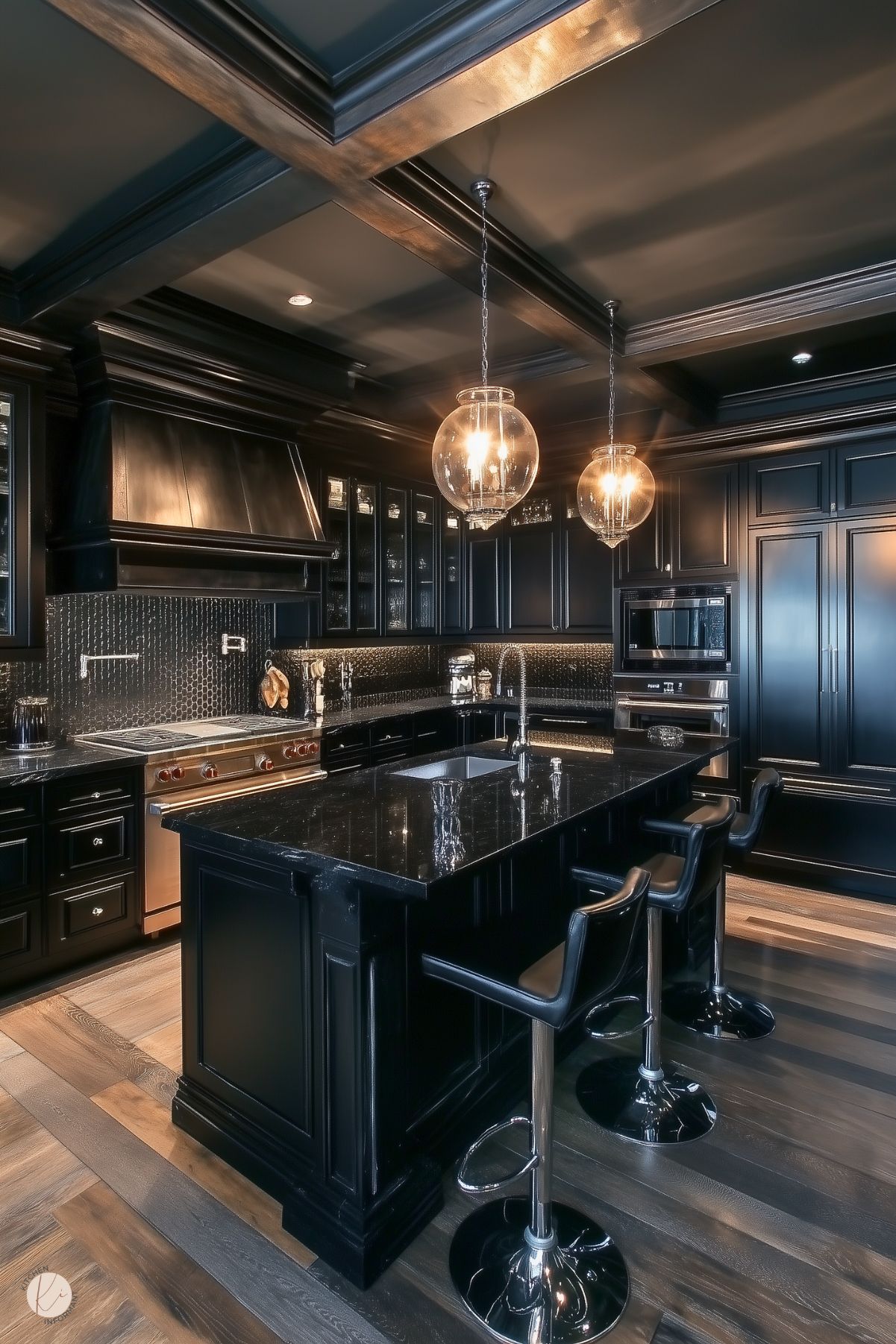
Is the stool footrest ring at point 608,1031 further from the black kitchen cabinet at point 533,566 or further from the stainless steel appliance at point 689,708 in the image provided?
the black kitchen cabinet at point 533,566

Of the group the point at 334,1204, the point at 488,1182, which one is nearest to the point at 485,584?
the point at 488,1182

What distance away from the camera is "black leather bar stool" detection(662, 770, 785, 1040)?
2838 millimetres

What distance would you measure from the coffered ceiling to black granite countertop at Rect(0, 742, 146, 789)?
189 centimetres

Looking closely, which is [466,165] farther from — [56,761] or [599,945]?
[56,761]

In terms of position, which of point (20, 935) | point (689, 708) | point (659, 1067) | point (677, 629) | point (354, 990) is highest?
point (677, 629)

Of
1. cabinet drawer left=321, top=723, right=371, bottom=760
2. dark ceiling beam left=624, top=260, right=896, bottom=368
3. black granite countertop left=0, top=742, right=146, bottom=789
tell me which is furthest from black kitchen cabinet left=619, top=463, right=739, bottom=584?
black granite countertop left=0, top=742, right=146, bottom=789

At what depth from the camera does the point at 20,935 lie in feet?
10.3

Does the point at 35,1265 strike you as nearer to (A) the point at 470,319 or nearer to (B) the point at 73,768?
(B) the point at 73,768

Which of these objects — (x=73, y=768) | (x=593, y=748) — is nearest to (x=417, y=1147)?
(x=593, y=748)

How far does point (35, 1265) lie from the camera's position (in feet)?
5.88

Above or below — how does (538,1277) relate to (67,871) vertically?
below

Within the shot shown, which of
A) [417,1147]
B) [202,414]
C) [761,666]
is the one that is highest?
[202,414]

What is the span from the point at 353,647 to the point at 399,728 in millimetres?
774

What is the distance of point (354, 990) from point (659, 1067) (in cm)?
123
